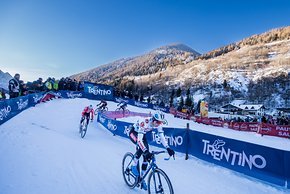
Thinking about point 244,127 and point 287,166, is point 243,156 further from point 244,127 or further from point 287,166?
point 244,127

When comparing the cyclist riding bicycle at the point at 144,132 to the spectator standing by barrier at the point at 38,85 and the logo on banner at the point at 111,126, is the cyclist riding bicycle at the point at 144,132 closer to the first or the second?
the logo on banner at the point at 111,126

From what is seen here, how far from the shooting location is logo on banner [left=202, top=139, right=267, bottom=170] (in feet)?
24.5

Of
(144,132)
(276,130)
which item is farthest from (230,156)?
(276,130)

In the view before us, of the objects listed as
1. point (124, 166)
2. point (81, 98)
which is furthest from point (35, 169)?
point (81, 98)

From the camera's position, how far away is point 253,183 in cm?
729

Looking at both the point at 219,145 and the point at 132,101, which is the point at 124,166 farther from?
the point at 132,101

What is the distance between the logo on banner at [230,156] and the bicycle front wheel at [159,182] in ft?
13.5

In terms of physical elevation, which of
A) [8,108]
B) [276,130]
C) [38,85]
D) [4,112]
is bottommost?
[276,130]

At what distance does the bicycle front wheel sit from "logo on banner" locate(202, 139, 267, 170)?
4.12 metres

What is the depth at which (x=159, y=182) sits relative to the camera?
16.3ft

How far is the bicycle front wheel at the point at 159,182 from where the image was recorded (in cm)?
479

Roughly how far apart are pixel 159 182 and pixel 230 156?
437cm

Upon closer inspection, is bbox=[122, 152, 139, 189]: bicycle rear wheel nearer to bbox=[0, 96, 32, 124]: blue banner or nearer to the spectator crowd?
bbox=[0, 96, 32, 124]: blue banner

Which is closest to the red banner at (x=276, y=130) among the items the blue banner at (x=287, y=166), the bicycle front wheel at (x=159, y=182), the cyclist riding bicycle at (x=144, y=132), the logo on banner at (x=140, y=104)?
the blue banner at (x=287, y=166)
